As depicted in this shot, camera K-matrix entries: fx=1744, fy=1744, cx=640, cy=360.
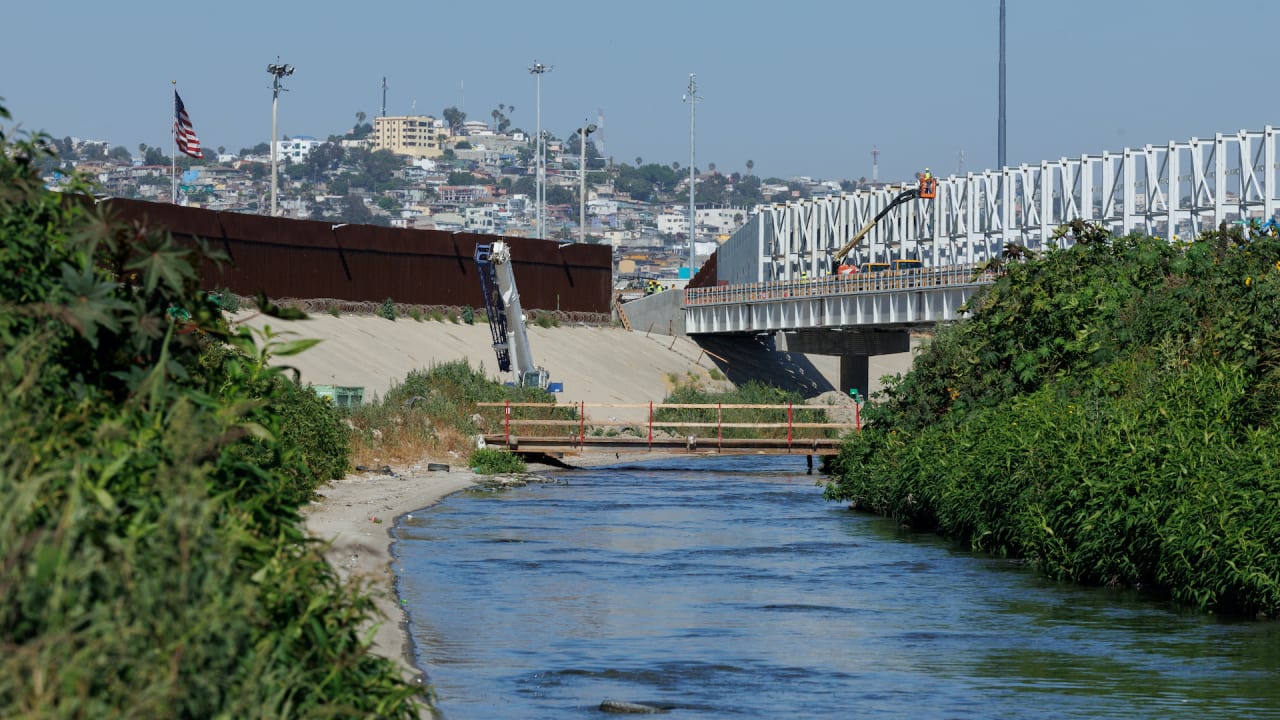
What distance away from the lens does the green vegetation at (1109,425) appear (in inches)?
793

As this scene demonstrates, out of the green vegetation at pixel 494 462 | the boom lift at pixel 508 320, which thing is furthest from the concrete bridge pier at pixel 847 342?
the green vegetation at pixel 494 462

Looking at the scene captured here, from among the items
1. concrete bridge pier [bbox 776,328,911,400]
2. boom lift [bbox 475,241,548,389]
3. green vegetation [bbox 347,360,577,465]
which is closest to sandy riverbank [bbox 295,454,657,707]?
green vegetation [bbox 347,360,577,465]

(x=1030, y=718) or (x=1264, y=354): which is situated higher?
(x=1264, y=354)

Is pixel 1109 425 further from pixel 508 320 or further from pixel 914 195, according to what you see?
pixel 914 195

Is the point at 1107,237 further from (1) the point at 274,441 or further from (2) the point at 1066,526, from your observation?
(1) the point at 274,441

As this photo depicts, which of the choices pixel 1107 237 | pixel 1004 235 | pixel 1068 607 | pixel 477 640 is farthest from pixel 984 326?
pixel 1004 235

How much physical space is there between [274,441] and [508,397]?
47.1m

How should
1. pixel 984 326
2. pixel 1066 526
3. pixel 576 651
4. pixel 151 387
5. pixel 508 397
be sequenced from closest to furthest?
pixel 151 387
pixel 576 651
pixel 1066 526
pixel 984 326
pixel 508 397

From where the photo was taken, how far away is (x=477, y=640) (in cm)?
1822

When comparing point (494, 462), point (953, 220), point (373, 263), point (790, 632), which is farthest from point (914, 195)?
point (790, 632)

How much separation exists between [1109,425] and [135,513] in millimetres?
18070

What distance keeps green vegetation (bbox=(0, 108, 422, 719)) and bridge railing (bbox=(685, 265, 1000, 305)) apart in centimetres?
5248

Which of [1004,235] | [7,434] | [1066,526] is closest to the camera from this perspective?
[7,434]

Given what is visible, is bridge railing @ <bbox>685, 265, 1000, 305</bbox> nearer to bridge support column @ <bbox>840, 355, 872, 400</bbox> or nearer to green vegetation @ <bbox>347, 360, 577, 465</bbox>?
bridge support column @ <bbox>840, 355, 872, 400</bbox>
